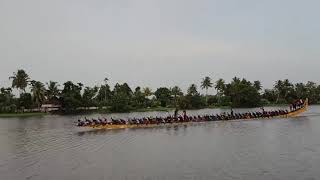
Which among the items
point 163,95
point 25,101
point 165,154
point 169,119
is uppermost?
point 163,95

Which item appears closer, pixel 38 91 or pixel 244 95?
pixel 38 91

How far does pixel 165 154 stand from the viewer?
30.5 meters

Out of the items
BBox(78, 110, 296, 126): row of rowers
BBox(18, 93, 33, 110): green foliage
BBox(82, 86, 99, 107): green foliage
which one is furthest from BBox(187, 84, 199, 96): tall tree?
BBox(78, 110, 296, 126): row of rowers

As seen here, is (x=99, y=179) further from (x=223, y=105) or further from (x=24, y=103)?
(x=223, y=105)

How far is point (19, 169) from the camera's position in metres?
26.1

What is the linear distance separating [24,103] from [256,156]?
79.0m

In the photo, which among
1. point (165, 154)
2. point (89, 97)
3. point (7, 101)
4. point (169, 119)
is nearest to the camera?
point (165, 154)

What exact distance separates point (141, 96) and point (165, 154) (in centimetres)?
8829

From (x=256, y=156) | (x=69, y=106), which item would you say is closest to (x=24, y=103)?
(x=69, y=106)

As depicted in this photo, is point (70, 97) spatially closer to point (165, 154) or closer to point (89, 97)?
point (89, 97)

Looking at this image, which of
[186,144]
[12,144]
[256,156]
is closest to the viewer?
[256,156]

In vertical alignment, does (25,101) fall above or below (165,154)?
above

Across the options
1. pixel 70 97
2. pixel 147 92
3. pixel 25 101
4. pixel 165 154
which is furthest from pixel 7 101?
pixel 165 154

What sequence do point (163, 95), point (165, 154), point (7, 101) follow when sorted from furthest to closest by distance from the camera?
point (163, 95) < point (7, 101) < point (165, 154)
